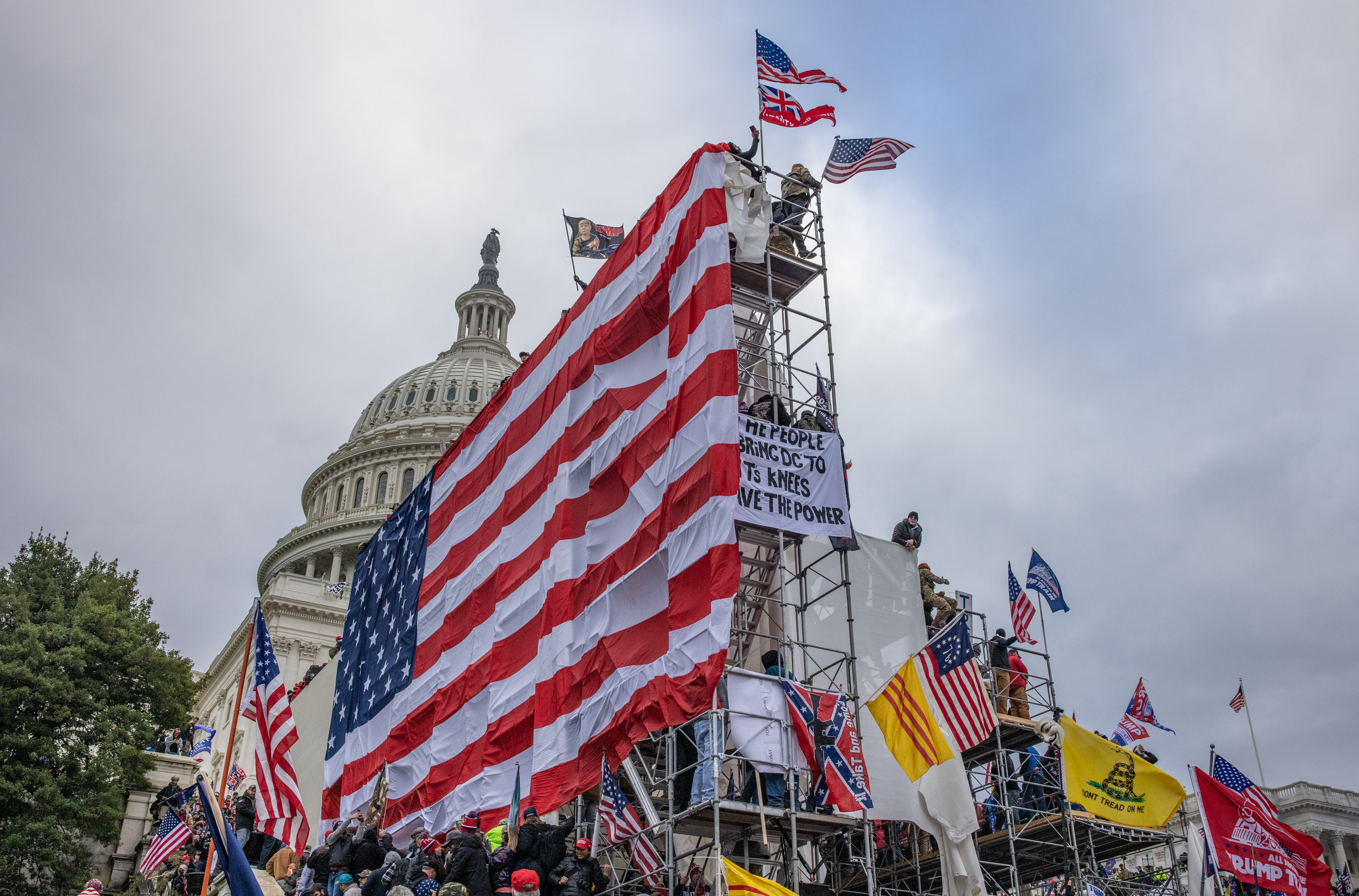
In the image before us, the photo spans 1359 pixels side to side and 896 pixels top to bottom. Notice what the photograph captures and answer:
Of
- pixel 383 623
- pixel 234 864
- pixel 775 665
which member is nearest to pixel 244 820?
pixel 775 665

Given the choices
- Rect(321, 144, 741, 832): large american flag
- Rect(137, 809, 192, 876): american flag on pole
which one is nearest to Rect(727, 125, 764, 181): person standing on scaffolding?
Rect(321, 144, 741, 832): large american flag

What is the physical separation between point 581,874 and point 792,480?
5.79m

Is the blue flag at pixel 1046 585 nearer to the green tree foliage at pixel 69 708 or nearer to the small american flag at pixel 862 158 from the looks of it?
the small american flag at pixel 862 158

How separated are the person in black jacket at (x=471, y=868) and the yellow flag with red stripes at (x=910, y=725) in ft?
16.4

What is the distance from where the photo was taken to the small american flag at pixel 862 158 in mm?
20125

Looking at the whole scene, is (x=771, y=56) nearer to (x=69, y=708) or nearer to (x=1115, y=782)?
(x=1115, y=782)

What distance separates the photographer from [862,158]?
20.2 meters

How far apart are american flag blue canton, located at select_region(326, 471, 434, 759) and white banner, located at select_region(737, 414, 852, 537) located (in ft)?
39.1

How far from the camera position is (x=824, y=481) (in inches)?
659

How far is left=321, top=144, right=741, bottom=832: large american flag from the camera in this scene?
16047mm

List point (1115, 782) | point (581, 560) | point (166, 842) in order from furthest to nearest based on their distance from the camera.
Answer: point (166, 842) < point (581, 560) < point (1115, 782)

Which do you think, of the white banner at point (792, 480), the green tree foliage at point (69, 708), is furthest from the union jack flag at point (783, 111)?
the green tree foliage at point (69, 708)

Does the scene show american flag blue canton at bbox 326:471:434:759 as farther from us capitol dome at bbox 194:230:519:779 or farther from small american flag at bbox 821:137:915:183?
us capitol dome at bbox 194:230:519:779

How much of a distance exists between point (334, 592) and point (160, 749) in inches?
1224
